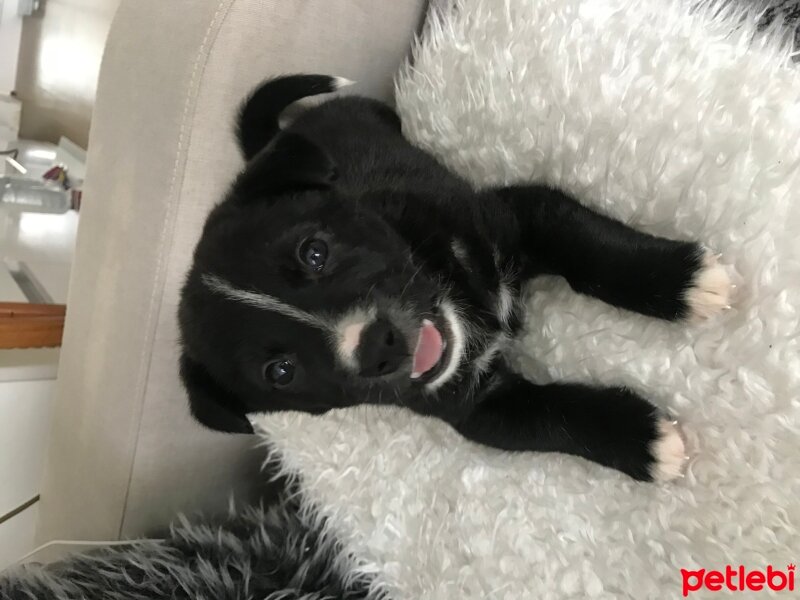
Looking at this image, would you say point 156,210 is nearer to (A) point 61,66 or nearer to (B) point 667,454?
(B) point 667,454

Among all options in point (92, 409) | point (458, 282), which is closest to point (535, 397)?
point (458, 282)

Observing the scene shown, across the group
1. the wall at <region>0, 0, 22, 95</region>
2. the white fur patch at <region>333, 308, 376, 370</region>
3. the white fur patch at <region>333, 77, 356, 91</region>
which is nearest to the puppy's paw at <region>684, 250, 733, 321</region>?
the white fur patch at <region>333, 308, 376, 370</region>

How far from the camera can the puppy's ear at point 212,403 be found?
122 cm

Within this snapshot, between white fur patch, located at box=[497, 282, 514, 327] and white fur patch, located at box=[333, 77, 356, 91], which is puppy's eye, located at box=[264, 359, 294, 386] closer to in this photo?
white fur patch, located at box=[497, 282, 514, 327]

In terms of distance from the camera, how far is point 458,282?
1255mm

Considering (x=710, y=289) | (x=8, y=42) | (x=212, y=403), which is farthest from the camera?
(x=8, y=42)

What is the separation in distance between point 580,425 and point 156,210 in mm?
832

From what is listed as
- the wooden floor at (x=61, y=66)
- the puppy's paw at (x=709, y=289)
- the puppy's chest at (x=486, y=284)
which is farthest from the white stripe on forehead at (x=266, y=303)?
the wooden floor at (x=61, y=66)

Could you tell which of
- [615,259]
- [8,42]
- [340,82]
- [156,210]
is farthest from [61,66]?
[615,259]

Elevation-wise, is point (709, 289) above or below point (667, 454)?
above

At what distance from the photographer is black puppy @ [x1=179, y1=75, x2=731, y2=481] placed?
3.44 ft

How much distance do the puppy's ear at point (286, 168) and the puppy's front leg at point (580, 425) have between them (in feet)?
1.48

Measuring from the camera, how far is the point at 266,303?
112 centimetres

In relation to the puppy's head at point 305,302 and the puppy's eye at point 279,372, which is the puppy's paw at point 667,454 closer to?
the puppy's head at point 305,302
